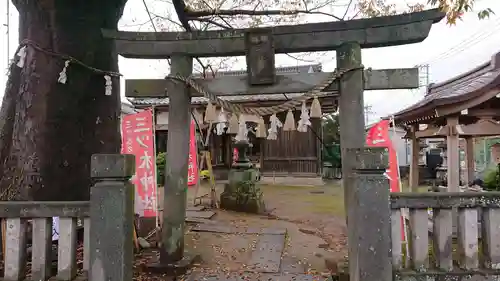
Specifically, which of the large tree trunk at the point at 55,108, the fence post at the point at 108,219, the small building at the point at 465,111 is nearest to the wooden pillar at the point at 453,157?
the small building at the point at 465,111

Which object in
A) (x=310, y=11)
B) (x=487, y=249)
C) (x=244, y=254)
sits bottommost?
(x=244, y=254)

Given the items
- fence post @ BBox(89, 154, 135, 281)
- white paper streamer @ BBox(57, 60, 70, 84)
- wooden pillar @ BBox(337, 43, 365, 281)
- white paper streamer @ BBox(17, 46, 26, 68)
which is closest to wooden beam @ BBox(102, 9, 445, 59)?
wooden pillar @ BBox(337, 43, 365, 281)

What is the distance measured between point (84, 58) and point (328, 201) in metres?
9.75

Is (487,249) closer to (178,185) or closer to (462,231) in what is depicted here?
(462,231)

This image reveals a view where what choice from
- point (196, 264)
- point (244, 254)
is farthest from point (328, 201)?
point (196, 264)

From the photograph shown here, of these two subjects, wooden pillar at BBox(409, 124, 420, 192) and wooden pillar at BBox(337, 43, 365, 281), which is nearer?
wooden pillar at BBox(337, 43, 365, 281)

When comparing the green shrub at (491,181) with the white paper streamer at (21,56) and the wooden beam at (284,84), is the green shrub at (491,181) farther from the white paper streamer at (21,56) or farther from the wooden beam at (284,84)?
the white paper streamer at (21,56)

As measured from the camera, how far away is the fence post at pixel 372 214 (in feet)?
10.8

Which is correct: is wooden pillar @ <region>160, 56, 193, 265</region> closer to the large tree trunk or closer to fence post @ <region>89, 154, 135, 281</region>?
the large tree trunk

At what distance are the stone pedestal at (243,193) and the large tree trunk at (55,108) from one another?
5.58 meters

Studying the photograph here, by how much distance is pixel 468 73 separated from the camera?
10055 millimetres

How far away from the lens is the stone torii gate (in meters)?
4.89

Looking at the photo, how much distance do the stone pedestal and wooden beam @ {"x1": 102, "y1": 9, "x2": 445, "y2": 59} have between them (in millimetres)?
5901

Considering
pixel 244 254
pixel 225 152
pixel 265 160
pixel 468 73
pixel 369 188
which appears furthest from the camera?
pixel 225 152
